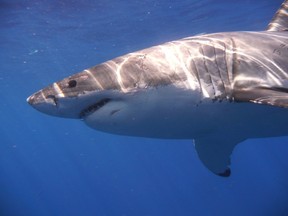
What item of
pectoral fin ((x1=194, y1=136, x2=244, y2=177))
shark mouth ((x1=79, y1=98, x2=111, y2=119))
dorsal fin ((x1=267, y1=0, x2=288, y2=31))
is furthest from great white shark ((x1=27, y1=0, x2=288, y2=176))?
dorsal fin ((x1=267, y1=0, x2=288, y2=31))

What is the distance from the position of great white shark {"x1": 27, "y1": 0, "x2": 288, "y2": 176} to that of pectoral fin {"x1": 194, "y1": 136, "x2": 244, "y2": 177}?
3.59 feet

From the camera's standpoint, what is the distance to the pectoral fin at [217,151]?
18.5ft

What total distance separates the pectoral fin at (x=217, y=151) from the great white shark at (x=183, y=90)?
3.59ft

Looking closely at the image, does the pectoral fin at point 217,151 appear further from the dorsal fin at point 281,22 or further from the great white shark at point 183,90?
the dorsal fin at point 281,22

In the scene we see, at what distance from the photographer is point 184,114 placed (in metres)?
3.70

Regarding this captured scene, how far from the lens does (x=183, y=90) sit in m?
3.52

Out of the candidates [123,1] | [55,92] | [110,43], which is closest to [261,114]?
[55,92]

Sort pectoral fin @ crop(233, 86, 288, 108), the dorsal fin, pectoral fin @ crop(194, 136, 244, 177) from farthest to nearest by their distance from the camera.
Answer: the dorsal fin → pectoral fin @ crop(194, 136, 244, 177) → pectoral fin @ crop(233, 86, 288, 108)

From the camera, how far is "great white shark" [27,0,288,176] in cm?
323

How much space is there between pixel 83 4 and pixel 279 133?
12.8 m

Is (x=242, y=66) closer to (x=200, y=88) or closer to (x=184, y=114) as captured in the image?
(x=200, y=88)

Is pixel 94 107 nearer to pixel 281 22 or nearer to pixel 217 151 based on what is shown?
pixel 217 151

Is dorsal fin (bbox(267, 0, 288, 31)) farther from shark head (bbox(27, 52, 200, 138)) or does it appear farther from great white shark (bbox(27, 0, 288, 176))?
shark head (bbox(27, 52, 200, 138))

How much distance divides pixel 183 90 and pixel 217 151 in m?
2.90
